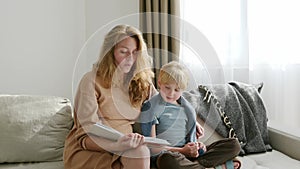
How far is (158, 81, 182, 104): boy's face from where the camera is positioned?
4.33 feet

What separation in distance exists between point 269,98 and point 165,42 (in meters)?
1.59

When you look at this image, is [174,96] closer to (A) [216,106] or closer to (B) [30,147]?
(A) [216,106]

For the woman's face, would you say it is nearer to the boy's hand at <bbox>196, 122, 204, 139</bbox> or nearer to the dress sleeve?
the dress sleeve

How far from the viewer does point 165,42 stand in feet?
4.77

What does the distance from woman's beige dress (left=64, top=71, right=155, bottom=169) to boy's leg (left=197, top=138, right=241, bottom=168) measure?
1.09 ft

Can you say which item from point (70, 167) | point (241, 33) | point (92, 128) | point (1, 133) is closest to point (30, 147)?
point (1, 133)

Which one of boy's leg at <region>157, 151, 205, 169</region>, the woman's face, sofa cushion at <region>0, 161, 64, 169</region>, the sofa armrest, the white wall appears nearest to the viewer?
the woman's face

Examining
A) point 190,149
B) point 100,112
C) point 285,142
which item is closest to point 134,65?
point 100,112

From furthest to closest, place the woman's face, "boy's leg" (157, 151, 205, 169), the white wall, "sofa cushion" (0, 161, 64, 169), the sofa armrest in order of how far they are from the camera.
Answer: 1. the white wall
2. the sofa armrest
3. "sofa cushion" (0, 161, 64, 169)
4. "boy's leg" (157, 151, 205, 169)
5. the woman's face

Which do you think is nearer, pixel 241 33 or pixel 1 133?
pixel 1 133

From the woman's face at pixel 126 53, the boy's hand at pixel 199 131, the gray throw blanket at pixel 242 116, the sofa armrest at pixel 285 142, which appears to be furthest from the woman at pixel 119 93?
the sofa armrest at pixel 285 142

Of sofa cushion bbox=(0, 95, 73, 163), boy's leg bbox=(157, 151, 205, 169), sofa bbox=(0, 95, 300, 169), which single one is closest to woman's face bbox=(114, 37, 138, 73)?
boy's leg bbox=(157, 151, 205, 169)

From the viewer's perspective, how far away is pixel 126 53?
129cm

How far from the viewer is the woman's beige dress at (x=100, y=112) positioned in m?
1.35
